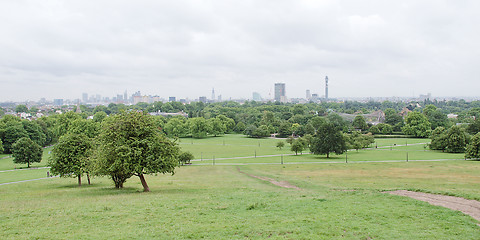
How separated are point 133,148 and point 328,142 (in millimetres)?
45509

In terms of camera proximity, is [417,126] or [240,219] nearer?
[240,219]

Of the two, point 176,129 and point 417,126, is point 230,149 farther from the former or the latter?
point 417,126

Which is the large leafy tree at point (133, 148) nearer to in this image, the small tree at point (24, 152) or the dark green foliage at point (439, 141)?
the small tree at point (24, 152)

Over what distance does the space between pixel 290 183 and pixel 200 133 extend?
8237 centimetres

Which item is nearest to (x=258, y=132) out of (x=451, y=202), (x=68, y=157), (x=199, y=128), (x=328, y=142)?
(x=199, y=128)

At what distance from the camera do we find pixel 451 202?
16.9 m

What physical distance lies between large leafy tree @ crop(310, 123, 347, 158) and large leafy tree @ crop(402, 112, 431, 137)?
176 ft

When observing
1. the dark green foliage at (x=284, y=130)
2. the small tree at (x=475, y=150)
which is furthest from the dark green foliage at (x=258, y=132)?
the small tree at (x=475, y=150)

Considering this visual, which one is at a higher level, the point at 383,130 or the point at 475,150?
the point at 383,130

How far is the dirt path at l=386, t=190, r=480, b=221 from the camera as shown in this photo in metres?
15.0

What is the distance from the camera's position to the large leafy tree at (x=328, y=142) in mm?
61062

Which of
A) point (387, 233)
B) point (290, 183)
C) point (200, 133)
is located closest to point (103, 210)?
point (387, 233)

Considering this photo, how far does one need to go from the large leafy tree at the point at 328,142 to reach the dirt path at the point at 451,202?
41.2 meters

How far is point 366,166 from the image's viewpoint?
47.9 m
